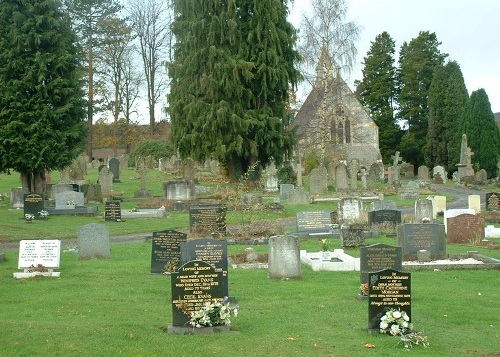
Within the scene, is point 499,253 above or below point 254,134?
below

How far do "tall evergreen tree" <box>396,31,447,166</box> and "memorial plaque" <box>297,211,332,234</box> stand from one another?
144 ft

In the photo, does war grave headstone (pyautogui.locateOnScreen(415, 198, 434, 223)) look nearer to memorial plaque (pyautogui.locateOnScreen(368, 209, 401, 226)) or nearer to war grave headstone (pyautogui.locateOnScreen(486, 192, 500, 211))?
memorial plaque (pyautogui.locateOnScreen(368, 209, 401, 226))

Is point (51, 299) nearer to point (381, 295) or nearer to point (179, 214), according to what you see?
point (381, 295)

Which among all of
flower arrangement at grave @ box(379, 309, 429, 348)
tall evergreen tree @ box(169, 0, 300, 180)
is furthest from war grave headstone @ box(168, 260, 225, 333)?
tall evergreen tree @ box(169, 0, 300, 180)

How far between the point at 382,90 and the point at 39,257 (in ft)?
184

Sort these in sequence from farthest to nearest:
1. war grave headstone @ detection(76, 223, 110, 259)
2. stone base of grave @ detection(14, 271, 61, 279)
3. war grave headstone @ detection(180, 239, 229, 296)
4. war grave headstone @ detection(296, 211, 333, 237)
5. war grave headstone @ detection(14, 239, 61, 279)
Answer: war grave headstone @ detection(296, 211, 333, 237)
war grave headstone @ detection(76, 223, 110, 259)
war grave headstone @ detection(14, 239, 61, 279)
stone base of grave @ detection(14, 271, 61, 279)
war grave headstone @ detection(180, 239, 229, 296)

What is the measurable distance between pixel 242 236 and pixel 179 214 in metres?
9.19

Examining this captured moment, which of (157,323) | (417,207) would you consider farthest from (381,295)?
(417,207)

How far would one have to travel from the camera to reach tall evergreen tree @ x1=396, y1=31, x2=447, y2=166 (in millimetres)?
65500

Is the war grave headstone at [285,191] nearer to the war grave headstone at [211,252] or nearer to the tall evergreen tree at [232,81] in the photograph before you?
the tall evergreen tree at [232,81]

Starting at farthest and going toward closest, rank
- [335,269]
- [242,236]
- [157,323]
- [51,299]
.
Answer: [242,236], [335,269], [51,299], [157,323]

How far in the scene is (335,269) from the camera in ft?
53.0

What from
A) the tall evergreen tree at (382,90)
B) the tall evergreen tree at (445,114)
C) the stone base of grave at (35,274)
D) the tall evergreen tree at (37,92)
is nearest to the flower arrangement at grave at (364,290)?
the stone base of grave at (35,274)

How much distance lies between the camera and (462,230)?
67.1ft
